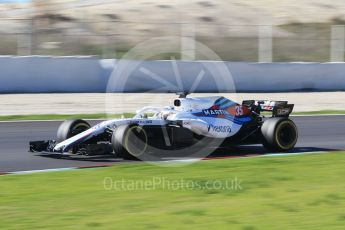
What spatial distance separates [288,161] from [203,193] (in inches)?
119

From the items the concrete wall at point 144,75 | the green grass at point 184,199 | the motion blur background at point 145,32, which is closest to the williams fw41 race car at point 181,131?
the green grass at point 184,199

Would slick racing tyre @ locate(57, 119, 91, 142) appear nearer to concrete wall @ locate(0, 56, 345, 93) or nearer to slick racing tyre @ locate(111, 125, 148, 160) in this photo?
slick racing tyre @ locate(111, 125, 148, 160)

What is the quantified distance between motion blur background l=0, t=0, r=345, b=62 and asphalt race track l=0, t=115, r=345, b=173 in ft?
25.2

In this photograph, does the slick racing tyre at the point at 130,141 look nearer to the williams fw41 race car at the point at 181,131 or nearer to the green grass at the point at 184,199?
the williams fw41 race car at the point at 181,131

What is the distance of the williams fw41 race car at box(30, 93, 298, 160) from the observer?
35.4 ft

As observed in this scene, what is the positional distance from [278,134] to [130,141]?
269 centimetres

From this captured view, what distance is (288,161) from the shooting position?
35.5 feet

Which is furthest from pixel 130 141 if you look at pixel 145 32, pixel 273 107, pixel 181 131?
pixel 145 32

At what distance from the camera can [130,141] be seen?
34.9 feet

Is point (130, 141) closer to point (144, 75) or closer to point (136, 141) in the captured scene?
point (136, 141)

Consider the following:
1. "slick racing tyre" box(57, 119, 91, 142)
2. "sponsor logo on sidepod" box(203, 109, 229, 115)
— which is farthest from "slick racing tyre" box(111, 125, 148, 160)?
"sponsor logo on sidepod" box(203, 109, 229, 115)

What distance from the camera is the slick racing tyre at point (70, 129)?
1150 centimetres

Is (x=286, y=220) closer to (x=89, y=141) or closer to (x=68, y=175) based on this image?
(x=68, y=175)

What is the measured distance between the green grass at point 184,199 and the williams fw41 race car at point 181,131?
26.2 inches
